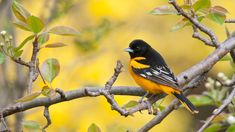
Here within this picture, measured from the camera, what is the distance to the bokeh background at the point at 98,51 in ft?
14.8

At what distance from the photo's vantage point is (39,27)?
2402 millimetres

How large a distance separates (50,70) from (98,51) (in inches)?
109

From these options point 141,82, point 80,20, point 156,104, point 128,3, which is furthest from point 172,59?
point 156,104

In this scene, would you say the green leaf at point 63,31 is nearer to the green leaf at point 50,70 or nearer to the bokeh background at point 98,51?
the green leaf at point 50,70

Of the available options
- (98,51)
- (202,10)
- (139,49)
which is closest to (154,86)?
(139,49)

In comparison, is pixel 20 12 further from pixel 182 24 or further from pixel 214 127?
pixel 214 127

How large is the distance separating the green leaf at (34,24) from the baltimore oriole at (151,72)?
30.5 inches

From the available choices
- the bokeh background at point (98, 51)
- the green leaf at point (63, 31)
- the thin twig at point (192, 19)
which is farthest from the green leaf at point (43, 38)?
the bokeh background at point (98, 51)

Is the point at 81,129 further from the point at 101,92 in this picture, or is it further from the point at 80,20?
the point at 101,92

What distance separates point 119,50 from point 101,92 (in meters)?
4.36

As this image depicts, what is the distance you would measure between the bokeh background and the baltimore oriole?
442 millimetres

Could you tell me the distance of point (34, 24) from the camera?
2.40 meters

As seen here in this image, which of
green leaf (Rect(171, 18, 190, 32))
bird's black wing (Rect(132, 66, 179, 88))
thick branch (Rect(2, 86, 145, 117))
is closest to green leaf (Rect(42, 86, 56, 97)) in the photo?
thick branch (Rect(2, 86, 145, 117))

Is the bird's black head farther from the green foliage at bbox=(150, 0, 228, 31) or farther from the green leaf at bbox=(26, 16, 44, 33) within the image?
the green leaf at bbox=(26, 16, 44, 33)
